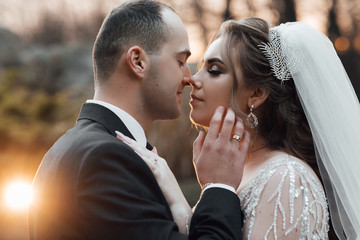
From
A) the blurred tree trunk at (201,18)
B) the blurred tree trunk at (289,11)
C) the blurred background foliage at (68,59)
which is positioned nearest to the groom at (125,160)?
the blurred background foliage at (68,59)

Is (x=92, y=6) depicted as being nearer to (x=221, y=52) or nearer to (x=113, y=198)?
(x=221, y=52)

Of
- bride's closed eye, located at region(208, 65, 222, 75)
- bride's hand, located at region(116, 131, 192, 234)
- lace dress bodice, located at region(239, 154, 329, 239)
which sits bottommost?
lace dress bodice, located at region(239, 154, 329, 239)

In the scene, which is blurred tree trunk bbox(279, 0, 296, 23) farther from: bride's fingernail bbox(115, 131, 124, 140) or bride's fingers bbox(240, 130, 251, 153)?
bride's fingernail bbox(115, 131, 124, 140)

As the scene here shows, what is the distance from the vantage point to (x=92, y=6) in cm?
1505

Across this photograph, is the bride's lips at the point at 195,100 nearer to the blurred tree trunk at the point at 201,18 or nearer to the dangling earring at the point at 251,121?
the dangling earring at the point at 251,121

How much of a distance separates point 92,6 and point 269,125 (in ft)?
42.4

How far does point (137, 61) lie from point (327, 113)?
129 cm

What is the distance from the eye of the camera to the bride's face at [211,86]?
3113 millimetres

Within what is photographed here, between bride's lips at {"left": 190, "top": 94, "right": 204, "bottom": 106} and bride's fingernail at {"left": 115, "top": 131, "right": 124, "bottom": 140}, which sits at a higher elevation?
bride's lips at {"left": 190, "top": 94, "right": 204, "bottom": 106}

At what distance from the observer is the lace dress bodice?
2.63 m

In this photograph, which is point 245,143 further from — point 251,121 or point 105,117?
point 105,117

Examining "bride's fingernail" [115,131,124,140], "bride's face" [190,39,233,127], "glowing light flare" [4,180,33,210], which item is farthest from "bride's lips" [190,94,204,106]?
"glowing light flare" [4,180,33,210]

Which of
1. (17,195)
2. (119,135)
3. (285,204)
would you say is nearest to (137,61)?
(119,135)

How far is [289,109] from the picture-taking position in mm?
3107
